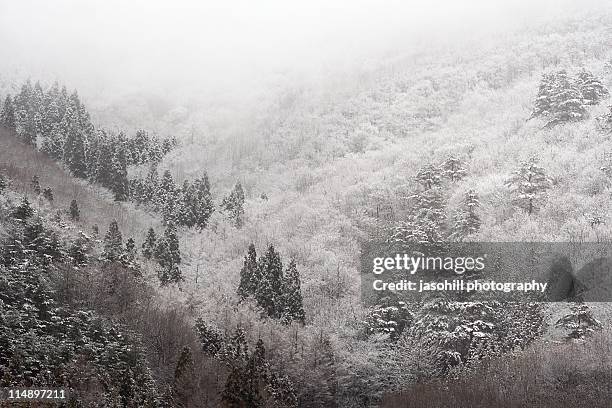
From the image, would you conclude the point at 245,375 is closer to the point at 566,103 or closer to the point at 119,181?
the point at 119,181

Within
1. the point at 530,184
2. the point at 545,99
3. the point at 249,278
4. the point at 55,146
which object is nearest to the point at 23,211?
the point at 249,278

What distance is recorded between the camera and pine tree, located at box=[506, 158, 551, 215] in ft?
184

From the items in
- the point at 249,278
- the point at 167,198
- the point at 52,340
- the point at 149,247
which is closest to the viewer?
the point at 52,340

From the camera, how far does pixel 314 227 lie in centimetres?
7162

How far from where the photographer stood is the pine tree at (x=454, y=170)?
68.3 m

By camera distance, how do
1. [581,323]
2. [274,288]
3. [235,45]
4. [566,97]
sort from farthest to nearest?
[235,45]
[566,97]
[274,288]
[581,323]

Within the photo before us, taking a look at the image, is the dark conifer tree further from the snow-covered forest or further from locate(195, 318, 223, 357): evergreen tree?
locate(195, 318, 223, 357): evergreen tree

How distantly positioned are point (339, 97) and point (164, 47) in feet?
276

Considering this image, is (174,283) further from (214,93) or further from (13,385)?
(214,93)

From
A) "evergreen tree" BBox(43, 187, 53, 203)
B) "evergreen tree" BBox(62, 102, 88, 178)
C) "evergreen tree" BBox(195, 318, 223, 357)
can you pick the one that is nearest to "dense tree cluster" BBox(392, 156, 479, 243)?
"evergreen tree" BBox(195, 318, 223, 357)

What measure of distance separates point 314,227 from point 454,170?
60.8ft

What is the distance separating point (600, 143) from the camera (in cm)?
6216

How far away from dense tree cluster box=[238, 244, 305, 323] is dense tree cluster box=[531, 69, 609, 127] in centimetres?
4039

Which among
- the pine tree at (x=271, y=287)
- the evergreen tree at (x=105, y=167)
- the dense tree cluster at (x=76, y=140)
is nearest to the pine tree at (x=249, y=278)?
the pine tree at (x=271, y=287)
